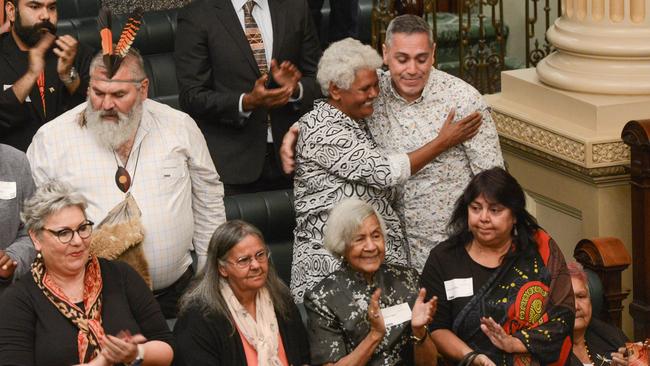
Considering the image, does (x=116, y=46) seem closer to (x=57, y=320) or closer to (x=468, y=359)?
(x=57, y=320)

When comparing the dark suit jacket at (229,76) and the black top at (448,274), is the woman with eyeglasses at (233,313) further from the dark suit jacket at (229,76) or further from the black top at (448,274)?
the dark suit jacket at (229,76)

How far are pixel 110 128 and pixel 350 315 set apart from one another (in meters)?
1.21

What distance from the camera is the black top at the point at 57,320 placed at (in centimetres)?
522

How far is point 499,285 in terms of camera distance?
19.5ft

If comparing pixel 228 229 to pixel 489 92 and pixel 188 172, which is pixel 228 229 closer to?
pixel 188 172

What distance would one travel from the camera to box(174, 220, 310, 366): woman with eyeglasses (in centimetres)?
557

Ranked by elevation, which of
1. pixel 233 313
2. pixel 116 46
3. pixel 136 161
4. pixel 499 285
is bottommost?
pixel 499 285

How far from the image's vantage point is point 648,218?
6.88 metres

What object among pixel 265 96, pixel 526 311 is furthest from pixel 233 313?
pixel 265 96

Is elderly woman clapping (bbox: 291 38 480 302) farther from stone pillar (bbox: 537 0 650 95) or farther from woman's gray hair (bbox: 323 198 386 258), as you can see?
stone pillar (bbox: 537 0 650 95)

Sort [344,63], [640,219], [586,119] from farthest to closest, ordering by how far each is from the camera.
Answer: [586,119], [640,219], [344,63]

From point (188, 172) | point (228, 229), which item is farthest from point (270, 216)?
point (228, 229)

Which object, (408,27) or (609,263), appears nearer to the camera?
(408,27)

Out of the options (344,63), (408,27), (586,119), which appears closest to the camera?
(344,63)
